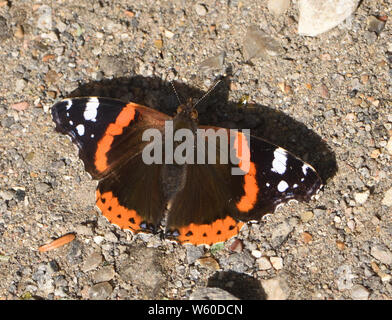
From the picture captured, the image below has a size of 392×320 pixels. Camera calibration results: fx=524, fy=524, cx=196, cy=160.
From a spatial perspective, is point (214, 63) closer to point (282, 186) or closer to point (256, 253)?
point (282, 186)

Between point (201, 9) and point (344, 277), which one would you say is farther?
point (201, 9)

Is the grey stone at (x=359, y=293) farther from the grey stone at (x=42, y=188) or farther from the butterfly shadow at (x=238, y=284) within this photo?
the grey stone at (x=42, y=188)

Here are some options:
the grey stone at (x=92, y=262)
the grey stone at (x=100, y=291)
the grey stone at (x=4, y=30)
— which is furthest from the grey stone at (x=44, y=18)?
the grey stone at (x=100, y=291)

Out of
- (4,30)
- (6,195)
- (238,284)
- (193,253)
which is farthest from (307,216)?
(4,30)

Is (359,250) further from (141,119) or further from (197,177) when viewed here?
(141,119)

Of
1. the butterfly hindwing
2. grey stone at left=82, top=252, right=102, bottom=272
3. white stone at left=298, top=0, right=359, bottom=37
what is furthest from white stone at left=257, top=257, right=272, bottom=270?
white stone at left=298, top=0, right=359, bottom=37

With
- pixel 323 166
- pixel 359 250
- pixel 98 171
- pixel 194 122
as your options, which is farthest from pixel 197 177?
pixel 359 250
